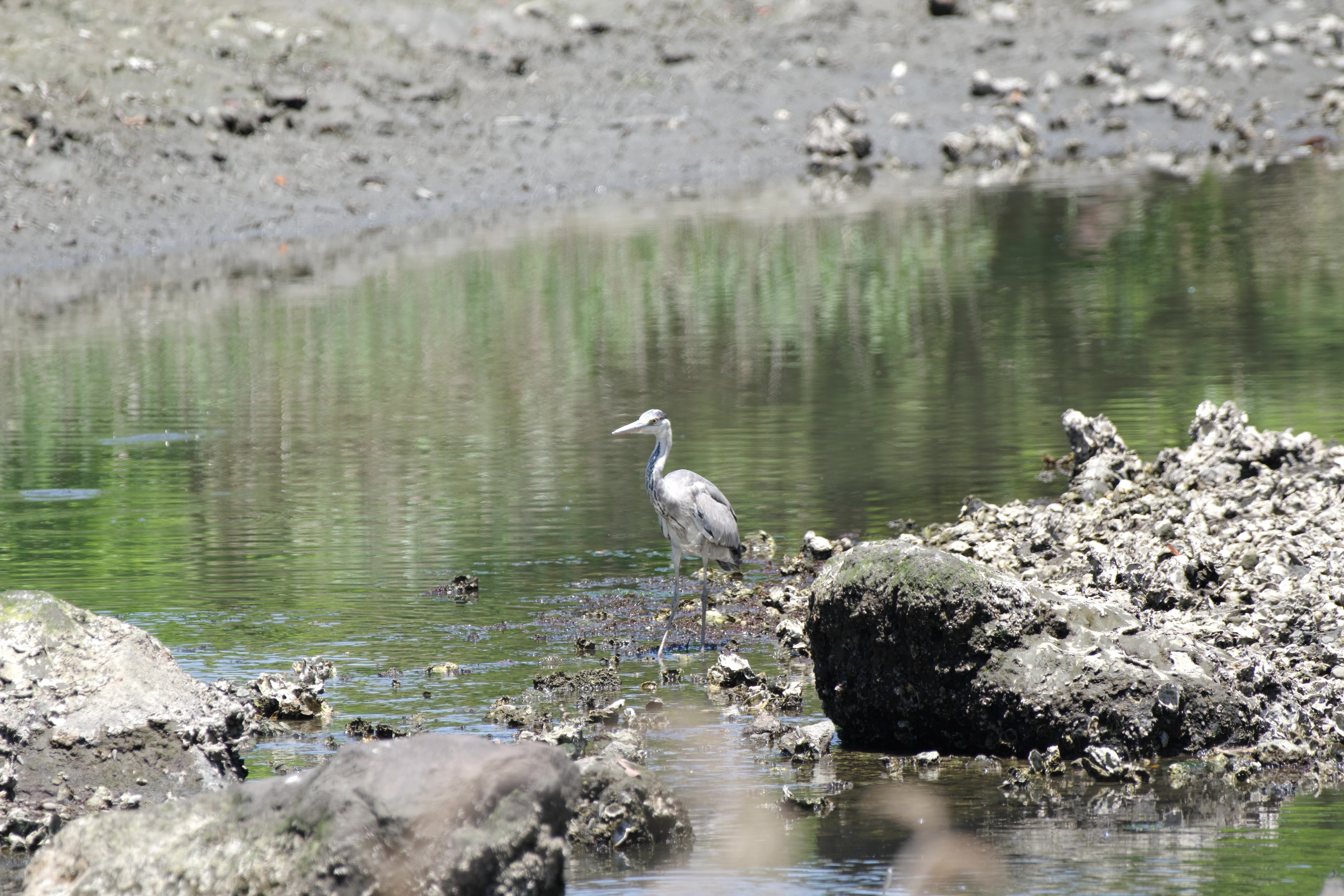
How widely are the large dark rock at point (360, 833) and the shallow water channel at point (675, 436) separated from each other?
31.0 inches

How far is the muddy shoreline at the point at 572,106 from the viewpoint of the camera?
29.7 m

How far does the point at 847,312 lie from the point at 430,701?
44.9 ft

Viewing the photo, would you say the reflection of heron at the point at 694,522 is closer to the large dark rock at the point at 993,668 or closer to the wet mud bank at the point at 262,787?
the wet mud bank at the point at 262,787

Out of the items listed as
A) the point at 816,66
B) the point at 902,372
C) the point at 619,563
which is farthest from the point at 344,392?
the point at 816,66

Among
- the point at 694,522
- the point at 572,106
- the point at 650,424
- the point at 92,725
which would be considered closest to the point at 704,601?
the point at 694,522

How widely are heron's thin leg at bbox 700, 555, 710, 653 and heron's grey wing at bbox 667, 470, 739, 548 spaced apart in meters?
0.19

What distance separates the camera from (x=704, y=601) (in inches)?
422

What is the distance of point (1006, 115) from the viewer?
124 feet

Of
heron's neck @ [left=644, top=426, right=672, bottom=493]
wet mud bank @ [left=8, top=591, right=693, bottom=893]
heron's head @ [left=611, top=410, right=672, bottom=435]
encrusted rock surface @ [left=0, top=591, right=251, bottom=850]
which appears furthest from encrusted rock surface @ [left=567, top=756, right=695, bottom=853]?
heron's head @ [left=611, top=410, right=672, bottom=435]

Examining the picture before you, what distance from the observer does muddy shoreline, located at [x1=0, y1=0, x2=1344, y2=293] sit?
97.5ft

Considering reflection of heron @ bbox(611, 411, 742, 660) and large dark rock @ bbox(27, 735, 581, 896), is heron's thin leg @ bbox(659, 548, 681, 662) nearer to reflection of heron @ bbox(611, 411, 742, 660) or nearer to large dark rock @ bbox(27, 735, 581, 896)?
reflection of heron @ bbox(611, 411, 742, 660)

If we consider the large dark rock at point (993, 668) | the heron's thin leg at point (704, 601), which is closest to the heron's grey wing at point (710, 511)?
the heron's thin leg at point (704, 601)

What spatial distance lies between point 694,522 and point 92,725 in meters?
4.06

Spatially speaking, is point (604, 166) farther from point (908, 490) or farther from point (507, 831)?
point (507, 831)
